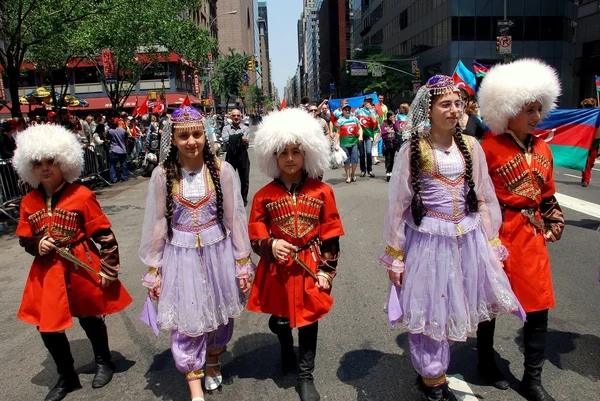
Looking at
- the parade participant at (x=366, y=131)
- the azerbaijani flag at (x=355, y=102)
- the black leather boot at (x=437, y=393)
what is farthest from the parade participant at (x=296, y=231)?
the azerbaijani flag at (x=355, y=102)

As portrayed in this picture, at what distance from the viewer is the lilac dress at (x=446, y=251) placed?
283 cm

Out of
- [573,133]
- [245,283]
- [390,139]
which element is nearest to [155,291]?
[245,283]

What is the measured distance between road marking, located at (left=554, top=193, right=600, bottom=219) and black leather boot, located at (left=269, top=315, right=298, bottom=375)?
20.9ft

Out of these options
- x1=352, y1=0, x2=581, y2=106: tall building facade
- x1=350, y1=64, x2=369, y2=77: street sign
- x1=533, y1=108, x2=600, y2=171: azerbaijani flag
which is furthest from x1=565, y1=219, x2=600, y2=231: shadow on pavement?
Result: x1=350, y1=64, x2=369, y2=77: street sign

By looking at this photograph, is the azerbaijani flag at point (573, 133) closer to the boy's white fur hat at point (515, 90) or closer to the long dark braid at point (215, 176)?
the boy's white fur hat at point (515, 90)

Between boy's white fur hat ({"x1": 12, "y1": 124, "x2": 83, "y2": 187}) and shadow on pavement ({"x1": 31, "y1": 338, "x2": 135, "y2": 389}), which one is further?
shadow on pavement ({"x1": 31, "y1": 338, "x2": 135, "y2": 389})

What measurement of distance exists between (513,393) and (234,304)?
6.37 ft

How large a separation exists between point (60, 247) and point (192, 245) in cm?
95

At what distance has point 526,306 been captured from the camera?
2.99m

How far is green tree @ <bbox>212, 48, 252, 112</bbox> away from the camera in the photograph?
54469 millimetres

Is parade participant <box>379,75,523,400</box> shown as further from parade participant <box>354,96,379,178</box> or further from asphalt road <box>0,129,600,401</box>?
parade participant <box>354,96,379,178</box>

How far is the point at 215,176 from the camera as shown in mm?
3205

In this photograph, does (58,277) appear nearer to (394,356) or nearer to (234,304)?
(234,304)

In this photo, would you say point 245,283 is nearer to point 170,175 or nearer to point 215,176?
point 215,176
